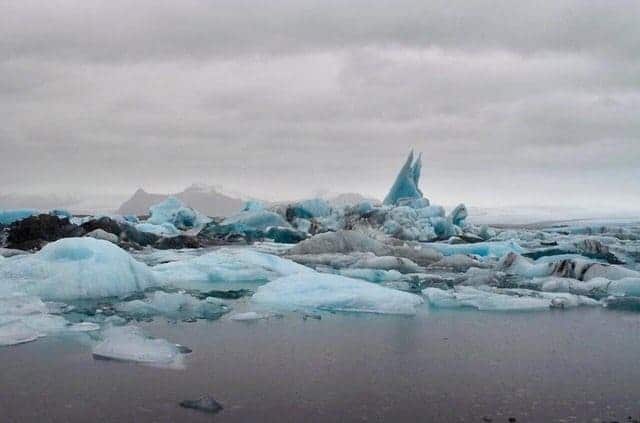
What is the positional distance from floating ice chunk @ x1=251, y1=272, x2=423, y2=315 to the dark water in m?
1.04

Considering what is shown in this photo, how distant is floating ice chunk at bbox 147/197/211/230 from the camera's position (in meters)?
29.3

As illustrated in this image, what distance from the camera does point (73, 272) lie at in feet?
30.7

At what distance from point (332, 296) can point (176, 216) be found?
847 inches

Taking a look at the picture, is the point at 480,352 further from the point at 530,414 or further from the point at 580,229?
the point at 580,229

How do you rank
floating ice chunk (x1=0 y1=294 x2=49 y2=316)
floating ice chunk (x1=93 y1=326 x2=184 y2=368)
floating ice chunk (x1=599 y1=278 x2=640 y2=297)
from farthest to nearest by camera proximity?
floating ice chunk (x1=599 y1=278 x2=640 y2=297)
floating ice chunk (x1=0 y1=294 x2=49 y2=316)
floating ice chunk (x1=93 y1=326 x2=184 y2=368)

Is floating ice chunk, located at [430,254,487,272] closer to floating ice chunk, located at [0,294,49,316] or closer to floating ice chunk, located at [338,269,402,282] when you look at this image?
floating ice chunk, located at [338,269,402,282]

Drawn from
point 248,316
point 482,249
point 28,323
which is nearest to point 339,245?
point 482,249

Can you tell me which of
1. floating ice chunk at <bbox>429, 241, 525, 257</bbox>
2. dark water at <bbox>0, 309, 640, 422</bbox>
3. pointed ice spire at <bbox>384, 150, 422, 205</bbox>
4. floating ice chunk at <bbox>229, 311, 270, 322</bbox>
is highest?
pointed ice spire at <bbox>384, 150, 422, 205</bbox>

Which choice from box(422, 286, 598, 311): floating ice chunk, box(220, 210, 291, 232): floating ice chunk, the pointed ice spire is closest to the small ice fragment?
box(422, 286, 598, 311): floating ice chunk

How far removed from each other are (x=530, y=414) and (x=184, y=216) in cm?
2631

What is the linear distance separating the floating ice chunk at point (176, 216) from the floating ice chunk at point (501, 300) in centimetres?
2080

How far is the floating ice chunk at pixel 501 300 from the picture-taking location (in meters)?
9.19

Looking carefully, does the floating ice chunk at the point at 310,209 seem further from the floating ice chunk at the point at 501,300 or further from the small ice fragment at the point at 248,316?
the small ice fragment at the point at 248,316

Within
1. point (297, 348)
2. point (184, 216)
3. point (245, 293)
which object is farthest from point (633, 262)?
point (184, 216)
